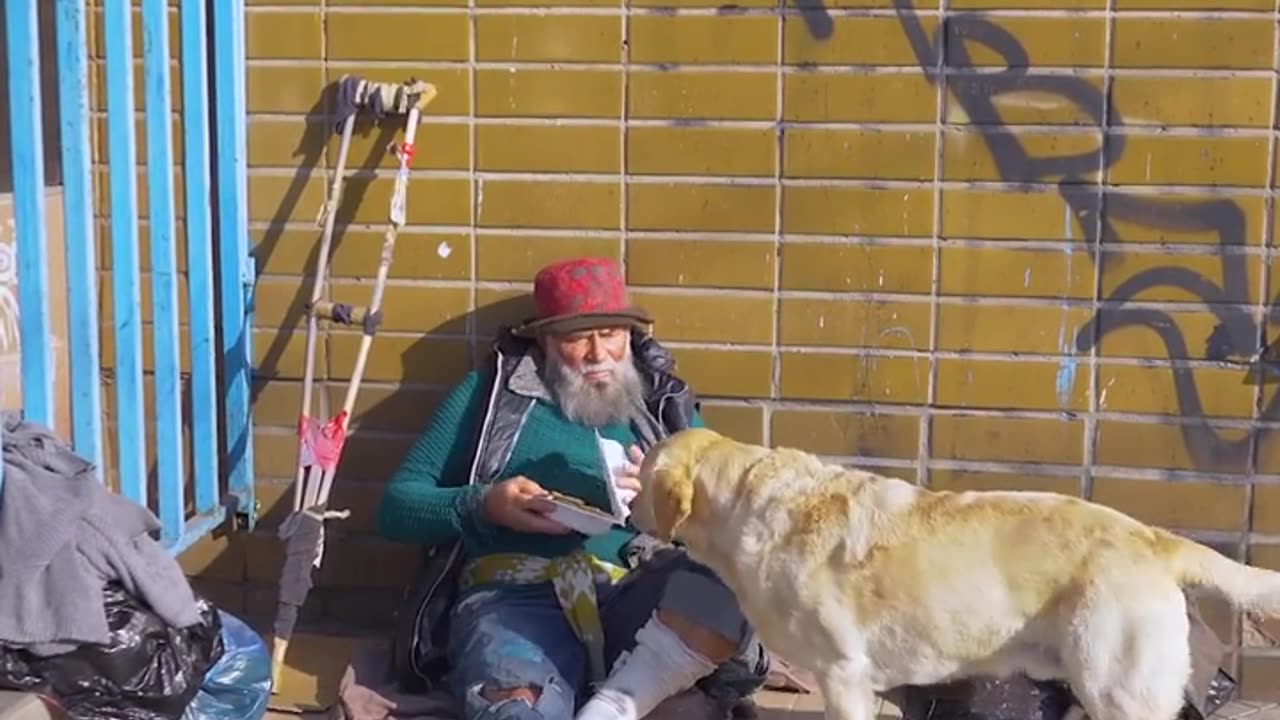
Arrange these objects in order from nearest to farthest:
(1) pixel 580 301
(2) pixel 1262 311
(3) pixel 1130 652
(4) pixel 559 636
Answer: (3) pixel 1130 652
(4) pixel 559 636
(1) pixel 580 301
(2) pixel 1262 311

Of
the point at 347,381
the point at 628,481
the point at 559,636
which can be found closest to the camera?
the point at 628,481

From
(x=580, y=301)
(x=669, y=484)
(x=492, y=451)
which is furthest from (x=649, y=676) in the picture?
(x=580, y=301)

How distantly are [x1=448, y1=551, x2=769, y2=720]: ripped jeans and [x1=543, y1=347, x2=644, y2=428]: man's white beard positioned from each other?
1.28 feet

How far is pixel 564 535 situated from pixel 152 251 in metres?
1.31

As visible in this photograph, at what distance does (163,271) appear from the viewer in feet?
14.8

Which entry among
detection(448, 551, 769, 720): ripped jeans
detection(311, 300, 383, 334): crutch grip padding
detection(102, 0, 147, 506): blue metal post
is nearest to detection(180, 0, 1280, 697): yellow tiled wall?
detection(311, 300, 383, 334): crutch grip padding

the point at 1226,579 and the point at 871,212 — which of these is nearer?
the point at 1226,579

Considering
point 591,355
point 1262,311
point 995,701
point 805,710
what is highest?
point 1262,311

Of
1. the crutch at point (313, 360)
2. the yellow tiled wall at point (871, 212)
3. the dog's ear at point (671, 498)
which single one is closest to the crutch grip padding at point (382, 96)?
the crutch at point (313, 360)

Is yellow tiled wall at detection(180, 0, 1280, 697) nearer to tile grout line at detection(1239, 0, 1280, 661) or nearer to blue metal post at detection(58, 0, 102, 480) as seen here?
tile grout line at detection(1239, 0, 1280, 661)

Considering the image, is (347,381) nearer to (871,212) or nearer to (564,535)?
(564,535)

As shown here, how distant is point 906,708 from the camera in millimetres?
4203

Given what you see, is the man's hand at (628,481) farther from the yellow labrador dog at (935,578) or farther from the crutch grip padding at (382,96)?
the crutch grip padding at (382,96)

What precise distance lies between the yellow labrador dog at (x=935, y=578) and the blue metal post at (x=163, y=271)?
1.47 m
